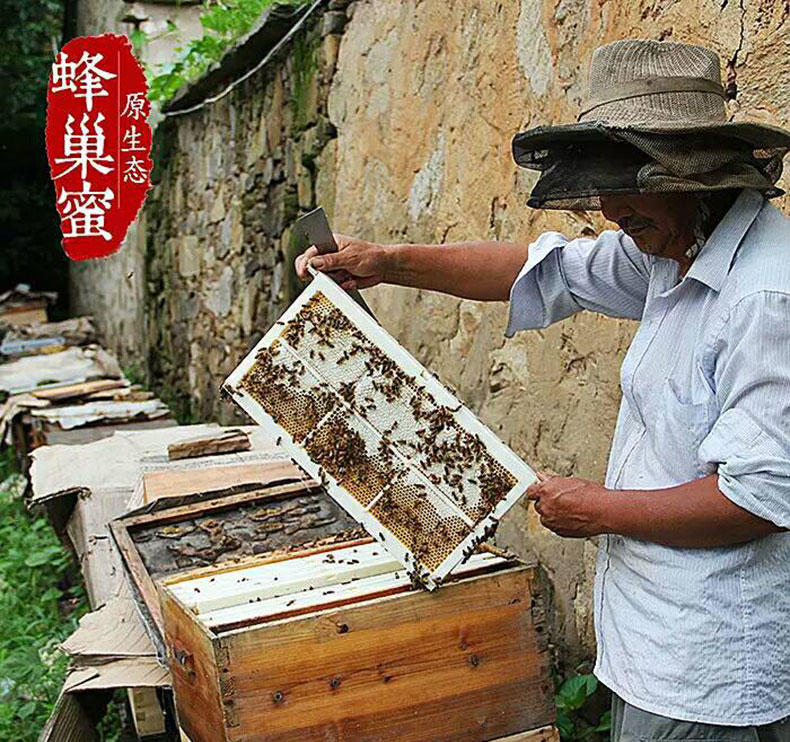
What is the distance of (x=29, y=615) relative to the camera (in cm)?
484

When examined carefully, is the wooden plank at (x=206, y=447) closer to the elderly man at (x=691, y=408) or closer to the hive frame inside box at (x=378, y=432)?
the hive frame inside box at (x=378, y=432)

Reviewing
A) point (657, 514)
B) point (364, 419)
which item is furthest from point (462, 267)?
point (657, 514)

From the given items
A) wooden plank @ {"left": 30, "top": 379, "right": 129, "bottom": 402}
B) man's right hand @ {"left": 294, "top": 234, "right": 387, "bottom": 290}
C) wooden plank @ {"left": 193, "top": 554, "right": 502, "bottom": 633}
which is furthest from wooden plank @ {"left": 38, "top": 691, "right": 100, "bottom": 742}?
→ wooden plank @ {"left": 30, "top": 379, "right": 129, "bottom": 402}

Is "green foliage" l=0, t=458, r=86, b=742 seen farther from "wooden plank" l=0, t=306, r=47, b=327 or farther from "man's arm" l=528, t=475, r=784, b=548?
"wooden plank" l=0, t=306, r=47, b=327

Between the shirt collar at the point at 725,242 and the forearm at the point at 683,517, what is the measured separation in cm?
30

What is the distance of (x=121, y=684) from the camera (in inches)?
114

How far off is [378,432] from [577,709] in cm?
128

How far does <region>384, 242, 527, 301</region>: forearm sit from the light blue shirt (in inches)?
17.2

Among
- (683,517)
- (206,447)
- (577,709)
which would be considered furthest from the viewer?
(206,447)

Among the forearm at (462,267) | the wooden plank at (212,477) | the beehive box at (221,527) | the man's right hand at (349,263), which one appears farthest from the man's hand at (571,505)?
the wooden plank at (212,477)

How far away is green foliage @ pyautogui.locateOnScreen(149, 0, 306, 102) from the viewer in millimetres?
6430

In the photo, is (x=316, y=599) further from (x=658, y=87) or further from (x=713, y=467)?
(x=658, y=87)

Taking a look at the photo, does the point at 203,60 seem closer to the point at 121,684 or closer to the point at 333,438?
the point at 121,684

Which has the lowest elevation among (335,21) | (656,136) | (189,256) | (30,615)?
(30,615)
